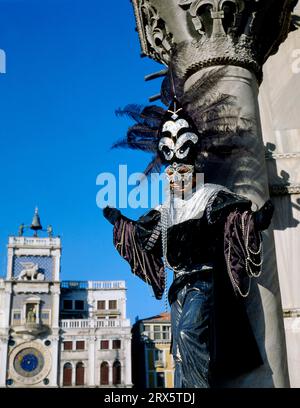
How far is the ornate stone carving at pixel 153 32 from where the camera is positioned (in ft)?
20.1

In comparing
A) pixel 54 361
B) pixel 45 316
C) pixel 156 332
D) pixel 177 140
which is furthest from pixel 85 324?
pixel 177 140

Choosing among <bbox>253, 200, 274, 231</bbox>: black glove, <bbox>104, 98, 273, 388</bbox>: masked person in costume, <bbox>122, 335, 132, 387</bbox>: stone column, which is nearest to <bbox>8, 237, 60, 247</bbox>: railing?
<bbox>122, 335, 132, 387</bbox>: stone column

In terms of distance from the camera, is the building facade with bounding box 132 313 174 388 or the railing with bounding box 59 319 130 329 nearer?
the railing with bounding box 59 319 130 329

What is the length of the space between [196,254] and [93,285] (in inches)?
2298

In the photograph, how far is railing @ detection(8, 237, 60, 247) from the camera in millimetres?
59812

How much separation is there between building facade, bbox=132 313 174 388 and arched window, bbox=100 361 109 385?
141 inches

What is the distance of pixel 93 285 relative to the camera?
6188cm

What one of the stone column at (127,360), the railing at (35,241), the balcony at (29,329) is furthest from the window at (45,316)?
the stone column at (127,360)

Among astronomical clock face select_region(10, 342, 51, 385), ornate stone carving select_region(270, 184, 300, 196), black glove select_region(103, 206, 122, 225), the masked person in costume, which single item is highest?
astronomical clock face select_region(10, 342, 51, 385)

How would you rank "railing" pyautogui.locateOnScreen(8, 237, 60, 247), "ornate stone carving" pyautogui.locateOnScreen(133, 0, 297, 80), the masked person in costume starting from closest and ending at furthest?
the masked person in costume
"ornate stone carving" pyautogui.locateOnScreen(133, 0, 297, 80)
"railing" pyautogui.locateOnScreen(8, 237, 60, 247)

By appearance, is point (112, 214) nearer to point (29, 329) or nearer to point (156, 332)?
point (29, 329)

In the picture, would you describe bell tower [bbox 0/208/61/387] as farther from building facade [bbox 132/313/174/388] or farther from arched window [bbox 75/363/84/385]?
building facade [bbox 132/313/174/388]
